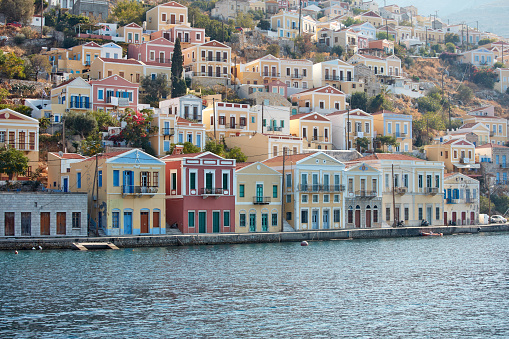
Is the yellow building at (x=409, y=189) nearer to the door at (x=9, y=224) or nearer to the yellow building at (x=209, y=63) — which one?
the yellow building at (x=209, y=63)

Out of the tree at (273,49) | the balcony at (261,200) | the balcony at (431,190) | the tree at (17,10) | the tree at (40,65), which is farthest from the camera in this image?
the tree at (273,49)

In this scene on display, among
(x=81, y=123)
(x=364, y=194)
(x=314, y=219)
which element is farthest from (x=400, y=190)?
(x=81, y=123)

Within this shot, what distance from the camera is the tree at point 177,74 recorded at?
76.2 meters

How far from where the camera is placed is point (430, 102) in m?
104

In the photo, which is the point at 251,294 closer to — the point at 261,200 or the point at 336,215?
the point at 261,200

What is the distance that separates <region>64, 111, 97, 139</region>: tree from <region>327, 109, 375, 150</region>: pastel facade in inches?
1120

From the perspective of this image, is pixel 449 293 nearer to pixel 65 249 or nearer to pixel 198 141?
pixel 65 249

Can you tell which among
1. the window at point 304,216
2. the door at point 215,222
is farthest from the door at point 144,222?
the window at point 304,216

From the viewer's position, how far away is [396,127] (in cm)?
8162

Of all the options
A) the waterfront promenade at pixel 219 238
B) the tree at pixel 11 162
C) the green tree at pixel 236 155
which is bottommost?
the waterfront promenade at pixel 219 238

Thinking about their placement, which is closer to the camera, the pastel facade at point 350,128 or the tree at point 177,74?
the tree at point 177,74

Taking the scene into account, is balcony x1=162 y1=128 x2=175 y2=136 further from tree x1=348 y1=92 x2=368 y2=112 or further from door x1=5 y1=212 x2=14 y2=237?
tree x1=348 y1=92 x2=368 y2=112

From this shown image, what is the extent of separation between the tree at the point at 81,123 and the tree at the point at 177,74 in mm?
16376

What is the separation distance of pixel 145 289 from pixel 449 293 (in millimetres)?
13309
